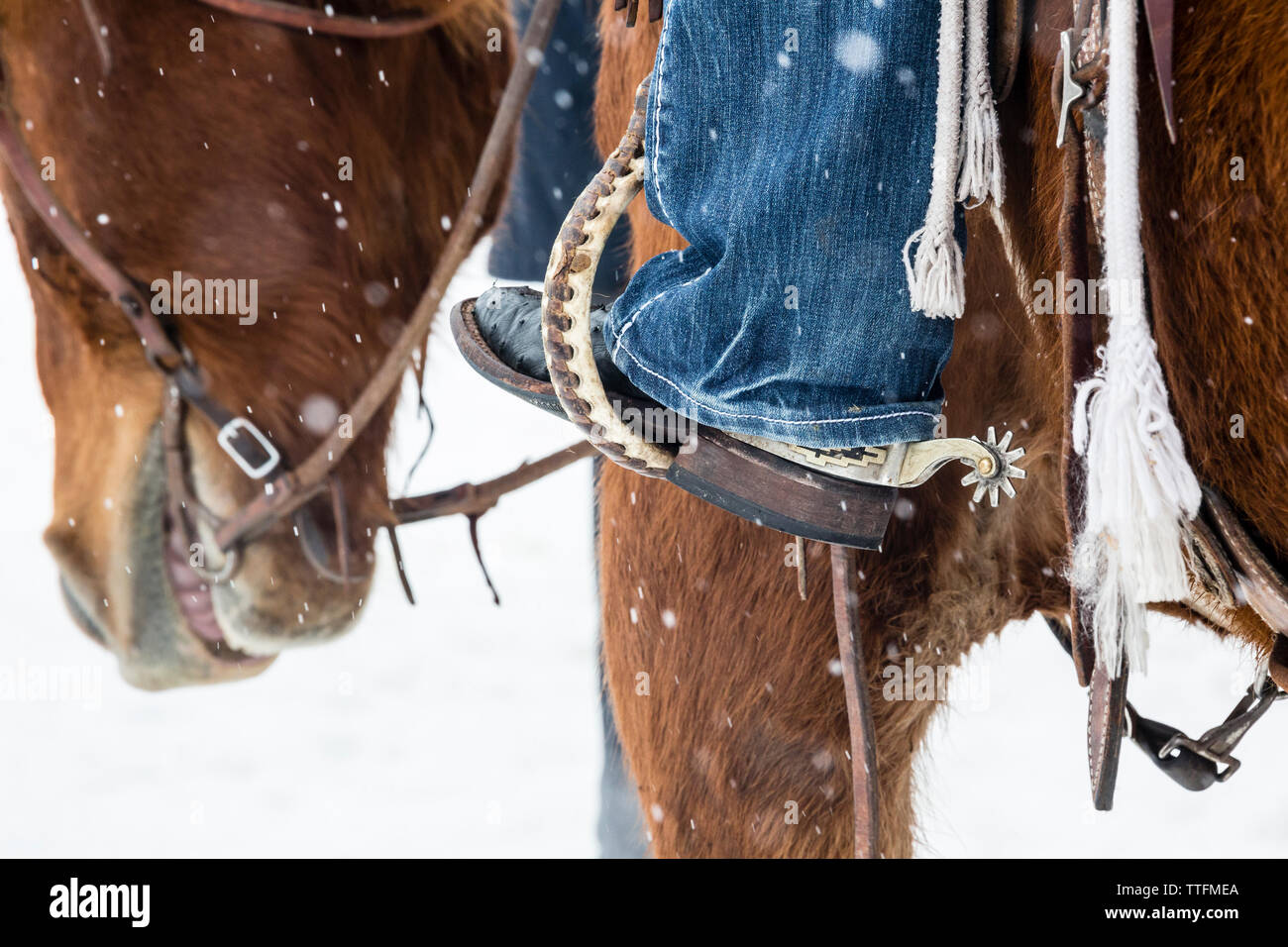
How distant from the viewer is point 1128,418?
0.62 m

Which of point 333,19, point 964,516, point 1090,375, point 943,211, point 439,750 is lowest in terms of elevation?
point 439,750

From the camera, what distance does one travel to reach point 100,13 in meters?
1.31

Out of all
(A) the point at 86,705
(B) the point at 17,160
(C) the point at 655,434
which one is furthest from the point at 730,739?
(A) the point at 86,705

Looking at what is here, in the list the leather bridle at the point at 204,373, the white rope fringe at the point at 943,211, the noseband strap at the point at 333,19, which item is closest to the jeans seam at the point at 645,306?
the white rope fringe at the point at 943,211

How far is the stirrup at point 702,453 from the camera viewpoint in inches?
31.8

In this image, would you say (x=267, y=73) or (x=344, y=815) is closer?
(x=267, y=73)

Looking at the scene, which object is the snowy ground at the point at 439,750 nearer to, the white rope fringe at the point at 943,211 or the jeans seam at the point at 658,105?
the jeans seam at the point at 658,105

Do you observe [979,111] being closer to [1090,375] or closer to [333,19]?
[1090,375]

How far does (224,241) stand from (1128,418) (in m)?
1.23

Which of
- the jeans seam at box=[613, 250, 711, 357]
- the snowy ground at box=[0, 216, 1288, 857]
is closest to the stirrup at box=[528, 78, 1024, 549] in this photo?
the jeans seam at box=[613, 250, 711, 357]

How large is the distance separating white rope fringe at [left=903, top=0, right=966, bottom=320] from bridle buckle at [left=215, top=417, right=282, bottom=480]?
1049 mm

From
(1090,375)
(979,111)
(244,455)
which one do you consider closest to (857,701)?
(1090,375)
